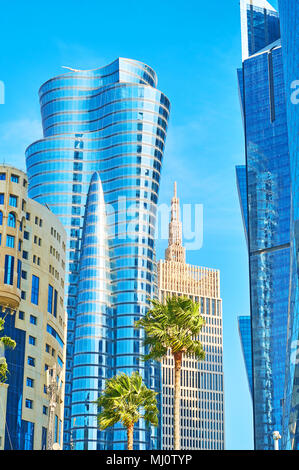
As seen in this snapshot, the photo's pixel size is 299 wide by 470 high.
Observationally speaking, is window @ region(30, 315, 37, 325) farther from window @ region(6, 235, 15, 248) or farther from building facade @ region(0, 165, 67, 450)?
window @ region(6, 235, 15, 248)

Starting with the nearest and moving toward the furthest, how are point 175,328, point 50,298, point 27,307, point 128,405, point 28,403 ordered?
point 175,328 → point 128,405 → point 28,403 → point 27,307 → point 50,298

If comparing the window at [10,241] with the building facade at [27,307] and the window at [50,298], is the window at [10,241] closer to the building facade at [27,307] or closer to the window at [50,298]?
the building facade at [27,307]

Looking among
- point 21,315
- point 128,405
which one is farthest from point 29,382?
point 128,405

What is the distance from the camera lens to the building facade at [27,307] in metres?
129

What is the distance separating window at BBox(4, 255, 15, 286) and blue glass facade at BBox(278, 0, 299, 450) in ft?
157

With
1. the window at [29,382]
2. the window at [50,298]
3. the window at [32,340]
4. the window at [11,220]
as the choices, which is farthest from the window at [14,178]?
the window at [29,382]

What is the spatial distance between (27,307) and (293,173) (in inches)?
2048

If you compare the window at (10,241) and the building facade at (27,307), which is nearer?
the building facade at (27,307)

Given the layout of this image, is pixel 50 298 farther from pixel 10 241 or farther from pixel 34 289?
pixel 10 241

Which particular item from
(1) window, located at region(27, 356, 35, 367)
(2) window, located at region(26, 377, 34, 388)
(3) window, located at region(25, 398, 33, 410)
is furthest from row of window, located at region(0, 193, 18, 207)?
(3) window, located at region(25, 398, 33, 410)

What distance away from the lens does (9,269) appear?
130875mm

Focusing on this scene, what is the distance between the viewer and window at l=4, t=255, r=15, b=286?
5098 inches

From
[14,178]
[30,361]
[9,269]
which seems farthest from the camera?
[14,178]
